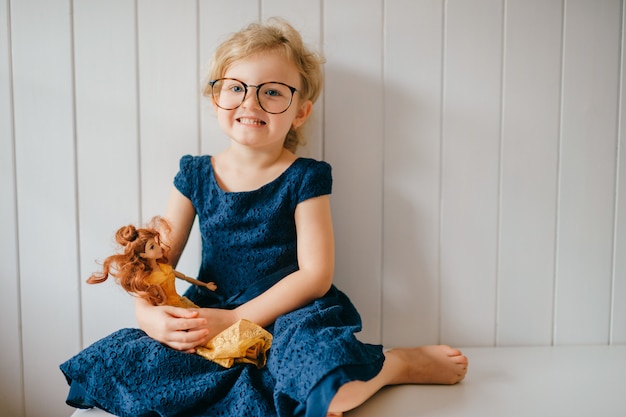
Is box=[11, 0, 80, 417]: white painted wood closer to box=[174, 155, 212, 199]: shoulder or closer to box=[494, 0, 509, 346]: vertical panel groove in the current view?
box=[174, 155, 212, 199]: shoulder

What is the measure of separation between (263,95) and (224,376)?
0.54 m

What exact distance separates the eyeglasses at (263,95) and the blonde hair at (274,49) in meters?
0.04

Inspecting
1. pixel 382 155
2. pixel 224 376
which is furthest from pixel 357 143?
pixel 224 376

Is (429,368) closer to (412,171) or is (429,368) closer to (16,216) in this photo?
(412,171)

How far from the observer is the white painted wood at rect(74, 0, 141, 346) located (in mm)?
1160

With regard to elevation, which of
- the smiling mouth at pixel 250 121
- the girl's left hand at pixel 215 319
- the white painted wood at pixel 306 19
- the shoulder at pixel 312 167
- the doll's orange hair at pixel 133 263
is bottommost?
the girl's left hand at pixel 215 319

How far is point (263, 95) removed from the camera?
40.9 inches

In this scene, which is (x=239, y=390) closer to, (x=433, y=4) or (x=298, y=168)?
(x=298, y=168)

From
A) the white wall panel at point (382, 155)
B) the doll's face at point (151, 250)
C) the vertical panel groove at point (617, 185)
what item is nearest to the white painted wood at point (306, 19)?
the white wall panel at point (382, 155)

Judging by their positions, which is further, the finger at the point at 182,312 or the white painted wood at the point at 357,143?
the white painted wood at the point at 357,143

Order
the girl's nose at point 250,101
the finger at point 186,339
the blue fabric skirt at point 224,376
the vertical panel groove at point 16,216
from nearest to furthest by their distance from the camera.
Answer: the blue fabric skirt at point 224,376 → the finger at point 186,339 → the girl's nose at point 250,101 → the vertical panel groove at point 16,216

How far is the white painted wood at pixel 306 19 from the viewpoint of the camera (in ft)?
3.82

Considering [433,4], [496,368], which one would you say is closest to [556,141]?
[433,4]

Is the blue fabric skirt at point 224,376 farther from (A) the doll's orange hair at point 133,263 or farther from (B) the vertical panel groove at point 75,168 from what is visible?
(B) the vertical panel groove at point 75,168
